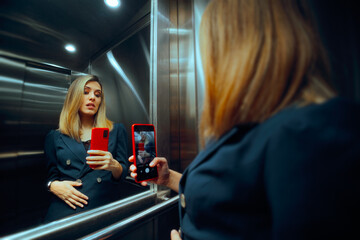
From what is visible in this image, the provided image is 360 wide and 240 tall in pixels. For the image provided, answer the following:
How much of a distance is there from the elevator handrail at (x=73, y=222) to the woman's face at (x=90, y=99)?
522 millimetres

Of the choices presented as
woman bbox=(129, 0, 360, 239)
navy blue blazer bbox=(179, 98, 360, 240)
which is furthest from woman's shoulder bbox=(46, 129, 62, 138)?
navy blue blazer bbox=(179, 98, 360, 240)

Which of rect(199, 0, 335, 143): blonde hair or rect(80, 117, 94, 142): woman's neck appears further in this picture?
rect(80, 117, 94, 142): woman's neck

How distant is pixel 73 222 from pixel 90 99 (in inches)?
24.3

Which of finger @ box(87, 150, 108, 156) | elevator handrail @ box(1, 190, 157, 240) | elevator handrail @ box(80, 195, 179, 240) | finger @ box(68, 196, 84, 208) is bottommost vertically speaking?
elevator handrail @ box(80, 195, 179, 240)

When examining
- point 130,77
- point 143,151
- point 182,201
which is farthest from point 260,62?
point 130,77

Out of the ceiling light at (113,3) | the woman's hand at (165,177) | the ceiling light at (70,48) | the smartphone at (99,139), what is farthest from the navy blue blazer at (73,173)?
the ceiling light at (113,3)

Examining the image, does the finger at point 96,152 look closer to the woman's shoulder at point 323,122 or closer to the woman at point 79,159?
the woman at point 79,159

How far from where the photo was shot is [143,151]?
0.85 metres

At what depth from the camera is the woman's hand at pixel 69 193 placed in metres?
Answer: 0.80

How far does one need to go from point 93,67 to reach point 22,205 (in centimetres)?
77

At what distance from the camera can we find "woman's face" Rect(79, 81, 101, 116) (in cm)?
92

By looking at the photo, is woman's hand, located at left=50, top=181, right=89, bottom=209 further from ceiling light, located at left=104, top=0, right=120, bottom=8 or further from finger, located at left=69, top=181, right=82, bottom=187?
ceiling light, located at left=104, top=0, right=120, bottom=8

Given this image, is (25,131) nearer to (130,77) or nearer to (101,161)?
(101,161)

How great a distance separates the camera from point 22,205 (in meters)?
0.72
